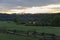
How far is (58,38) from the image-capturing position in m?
14.6

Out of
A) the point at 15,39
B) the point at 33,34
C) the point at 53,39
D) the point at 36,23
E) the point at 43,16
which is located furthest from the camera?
the point at 43,16

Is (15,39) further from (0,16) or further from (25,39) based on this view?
(0,16)

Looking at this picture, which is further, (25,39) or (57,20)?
(57,20)

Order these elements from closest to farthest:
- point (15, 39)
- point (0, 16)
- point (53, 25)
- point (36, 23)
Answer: point (15, 39)
point (53, 25)
point (36, 23)
point (0, 16)

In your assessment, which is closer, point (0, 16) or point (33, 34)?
point (33, 34)

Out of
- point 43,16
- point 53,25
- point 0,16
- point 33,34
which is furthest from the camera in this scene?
point 0,16

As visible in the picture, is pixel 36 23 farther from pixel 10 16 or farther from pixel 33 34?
pixel 33 34

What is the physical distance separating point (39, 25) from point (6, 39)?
52.8 feet

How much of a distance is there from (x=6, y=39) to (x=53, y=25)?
15.1 meters

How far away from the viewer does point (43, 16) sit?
36.9 metres

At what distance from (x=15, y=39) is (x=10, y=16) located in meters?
25.9

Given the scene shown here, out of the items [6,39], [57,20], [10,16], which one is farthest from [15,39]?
[10,16]

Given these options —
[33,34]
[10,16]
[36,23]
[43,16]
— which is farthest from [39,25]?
[33,34]

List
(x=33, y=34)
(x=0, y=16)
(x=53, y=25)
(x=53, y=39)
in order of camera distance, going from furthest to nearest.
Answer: (x=0, y=16) → (x=53, y=25) → (x=33, y=34) → (x=53, y=39)
